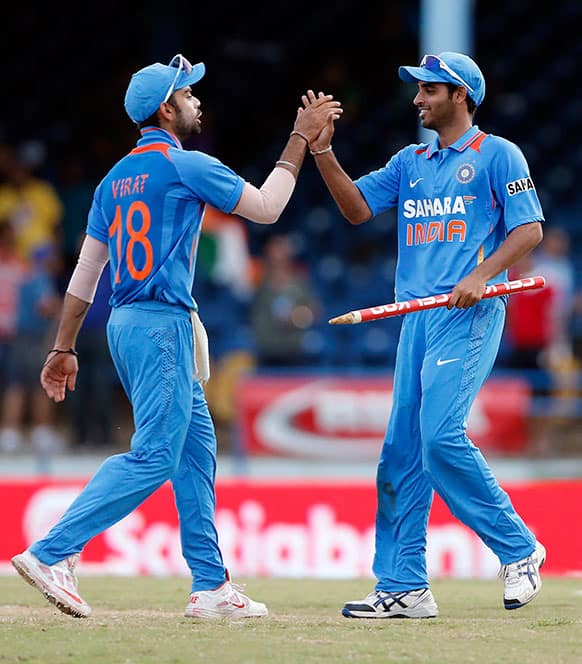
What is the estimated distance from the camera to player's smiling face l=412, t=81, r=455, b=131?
19.8 feet

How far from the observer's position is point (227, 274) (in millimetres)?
13430

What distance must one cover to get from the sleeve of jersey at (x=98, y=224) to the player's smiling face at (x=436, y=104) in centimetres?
141

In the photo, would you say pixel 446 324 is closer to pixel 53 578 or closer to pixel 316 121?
pixel 316 121

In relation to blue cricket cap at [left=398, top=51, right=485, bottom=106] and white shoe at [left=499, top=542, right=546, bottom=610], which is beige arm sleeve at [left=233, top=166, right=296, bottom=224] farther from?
white shoe at [left=499, top=542, right=546, bottom=610]

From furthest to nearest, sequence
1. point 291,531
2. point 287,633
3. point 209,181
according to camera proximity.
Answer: point 291,531, point 209,181, point 287,633

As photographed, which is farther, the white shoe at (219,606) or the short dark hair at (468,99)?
the short dark hair at (468,99)

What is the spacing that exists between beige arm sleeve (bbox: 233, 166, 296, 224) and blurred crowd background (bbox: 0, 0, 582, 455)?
18.4 feet

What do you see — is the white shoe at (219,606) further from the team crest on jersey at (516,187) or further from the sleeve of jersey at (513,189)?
the team crest on jersey at (516,187)

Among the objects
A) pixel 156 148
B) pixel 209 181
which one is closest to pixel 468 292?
pixel 209 181

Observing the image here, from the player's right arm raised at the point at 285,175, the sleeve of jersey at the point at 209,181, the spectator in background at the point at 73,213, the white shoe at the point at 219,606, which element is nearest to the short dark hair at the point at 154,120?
the sleeve of jersey at the point at 209,181

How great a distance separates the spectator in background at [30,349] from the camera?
41.1 ft

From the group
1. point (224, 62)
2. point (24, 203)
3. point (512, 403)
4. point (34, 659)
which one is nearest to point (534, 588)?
point (34, 659)

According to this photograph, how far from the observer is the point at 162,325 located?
5.68 m

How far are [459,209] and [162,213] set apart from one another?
1.24 m
